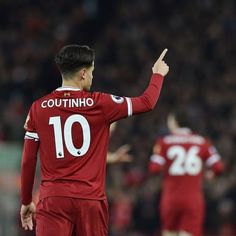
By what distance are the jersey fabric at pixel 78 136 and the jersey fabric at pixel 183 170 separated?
4.37m

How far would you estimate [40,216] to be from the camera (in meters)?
5.95

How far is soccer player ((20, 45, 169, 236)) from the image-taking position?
5.89 m

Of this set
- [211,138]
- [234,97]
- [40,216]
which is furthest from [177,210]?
[234,97]

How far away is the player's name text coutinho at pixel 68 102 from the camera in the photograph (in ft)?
19.5

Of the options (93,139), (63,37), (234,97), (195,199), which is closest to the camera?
(93,139)

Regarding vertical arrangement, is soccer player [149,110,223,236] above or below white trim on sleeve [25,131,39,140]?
below

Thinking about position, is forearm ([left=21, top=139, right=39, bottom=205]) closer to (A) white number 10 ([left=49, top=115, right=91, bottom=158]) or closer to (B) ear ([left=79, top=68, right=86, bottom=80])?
(A) white number 10 ([left=49, top=115, right=91, bottom=158])

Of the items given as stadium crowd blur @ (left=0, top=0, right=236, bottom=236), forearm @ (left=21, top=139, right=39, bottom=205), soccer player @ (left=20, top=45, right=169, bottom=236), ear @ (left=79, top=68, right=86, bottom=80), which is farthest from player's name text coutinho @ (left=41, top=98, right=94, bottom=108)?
stadium crowd blur @ (left=0, top=0, right=236, bottom=236)

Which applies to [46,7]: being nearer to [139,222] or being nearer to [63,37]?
[63,37]

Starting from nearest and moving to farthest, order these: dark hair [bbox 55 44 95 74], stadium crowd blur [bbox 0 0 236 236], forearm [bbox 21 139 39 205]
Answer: dark hair [bbox 55 44 95 74] → forearm [bbox 21 139 39 205] → stadium crowd blur [bbox 0 0 236 236]

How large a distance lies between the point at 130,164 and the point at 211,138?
59.2 inches

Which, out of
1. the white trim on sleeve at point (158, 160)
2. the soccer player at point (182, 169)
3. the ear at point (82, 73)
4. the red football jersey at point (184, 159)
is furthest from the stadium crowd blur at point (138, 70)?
the ear at point (82, 73)

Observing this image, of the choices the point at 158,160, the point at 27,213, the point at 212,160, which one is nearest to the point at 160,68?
the point at 27,213

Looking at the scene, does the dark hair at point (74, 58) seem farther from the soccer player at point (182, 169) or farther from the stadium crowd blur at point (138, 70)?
the stadium crowd blur at point (138, 70)
